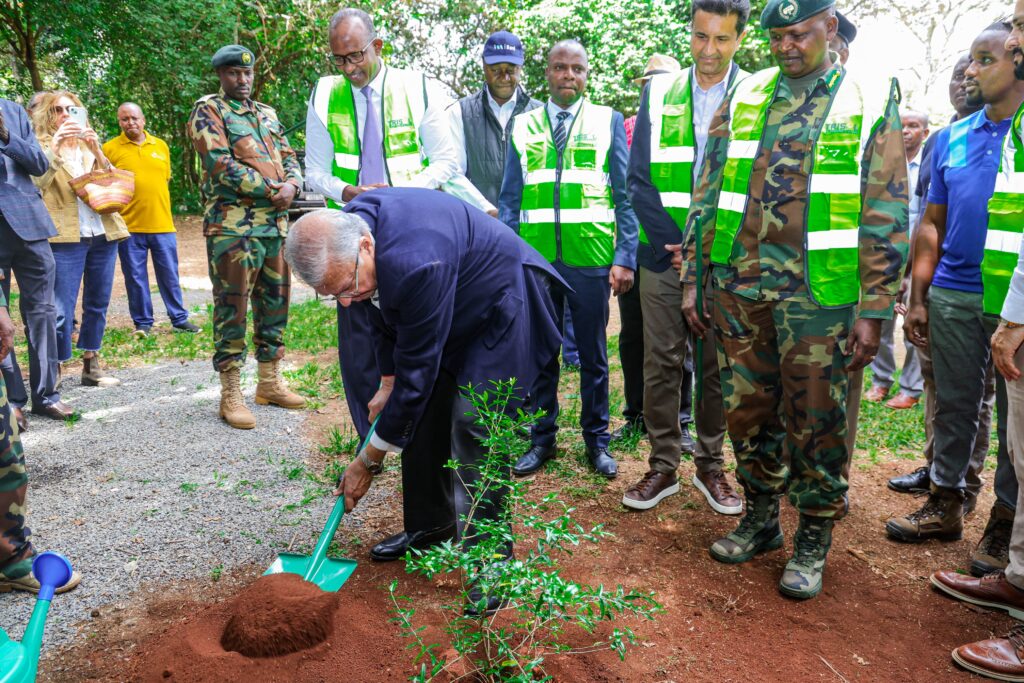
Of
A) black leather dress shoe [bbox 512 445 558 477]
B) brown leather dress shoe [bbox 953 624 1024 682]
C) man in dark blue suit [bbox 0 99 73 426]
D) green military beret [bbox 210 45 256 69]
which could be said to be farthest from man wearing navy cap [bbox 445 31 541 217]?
brown leather dress shoe [bbox 953 624 1024 682]

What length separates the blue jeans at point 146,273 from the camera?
729 cm

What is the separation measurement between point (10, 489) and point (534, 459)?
2470 millimetres

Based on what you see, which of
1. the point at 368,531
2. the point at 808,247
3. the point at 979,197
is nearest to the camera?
the point at 808,247

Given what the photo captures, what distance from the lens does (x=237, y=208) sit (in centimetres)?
476

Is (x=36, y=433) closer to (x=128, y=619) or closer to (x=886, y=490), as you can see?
(x=128, y=619)

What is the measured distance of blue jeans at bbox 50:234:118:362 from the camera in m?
5.49

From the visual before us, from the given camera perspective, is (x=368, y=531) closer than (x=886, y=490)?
Yes

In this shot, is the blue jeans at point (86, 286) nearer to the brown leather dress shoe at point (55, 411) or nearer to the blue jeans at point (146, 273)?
the brown leather dress shoe at point (55, 411)

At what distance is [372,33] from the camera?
407 centimetres

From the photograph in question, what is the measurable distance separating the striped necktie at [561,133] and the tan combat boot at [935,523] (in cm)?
253

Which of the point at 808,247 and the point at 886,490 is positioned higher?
the point at 808,247

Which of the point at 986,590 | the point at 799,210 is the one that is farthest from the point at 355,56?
the point at 986,590

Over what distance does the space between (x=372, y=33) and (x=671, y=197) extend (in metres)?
1.87

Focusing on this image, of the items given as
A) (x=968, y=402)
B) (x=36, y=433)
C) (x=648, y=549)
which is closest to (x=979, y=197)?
(x=968, y=402)
